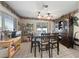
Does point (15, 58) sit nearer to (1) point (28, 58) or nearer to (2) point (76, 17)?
(1) point (28, 58)

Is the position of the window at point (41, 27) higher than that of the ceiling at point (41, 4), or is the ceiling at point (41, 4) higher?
the ceiling at point (41, 4)

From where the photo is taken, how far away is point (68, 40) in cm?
610

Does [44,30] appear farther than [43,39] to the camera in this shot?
Yes

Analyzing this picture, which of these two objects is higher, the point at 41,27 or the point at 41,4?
the point at 41,4

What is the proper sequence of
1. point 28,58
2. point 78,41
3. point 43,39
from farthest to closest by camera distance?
point 78,41 → point 43,39 → point 28,58

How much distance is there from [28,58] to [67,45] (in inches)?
118

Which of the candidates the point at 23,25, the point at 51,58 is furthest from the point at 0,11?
the point at 23,25

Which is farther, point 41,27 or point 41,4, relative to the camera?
point 41,27

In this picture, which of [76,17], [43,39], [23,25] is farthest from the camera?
[23,25]

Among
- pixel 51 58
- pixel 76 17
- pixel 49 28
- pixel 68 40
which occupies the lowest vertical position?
pixel 51 58

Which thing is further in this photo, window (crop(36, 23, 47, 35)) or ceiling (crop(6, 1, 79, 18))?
window (crop(36, 23, 47, 35))

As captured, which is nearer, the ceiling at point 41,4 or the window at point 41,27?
the ceiling at point 41,4

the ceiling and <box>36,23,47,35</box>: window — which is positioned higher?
the ceiling

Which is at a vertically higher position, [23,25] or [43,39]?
[23,25]
